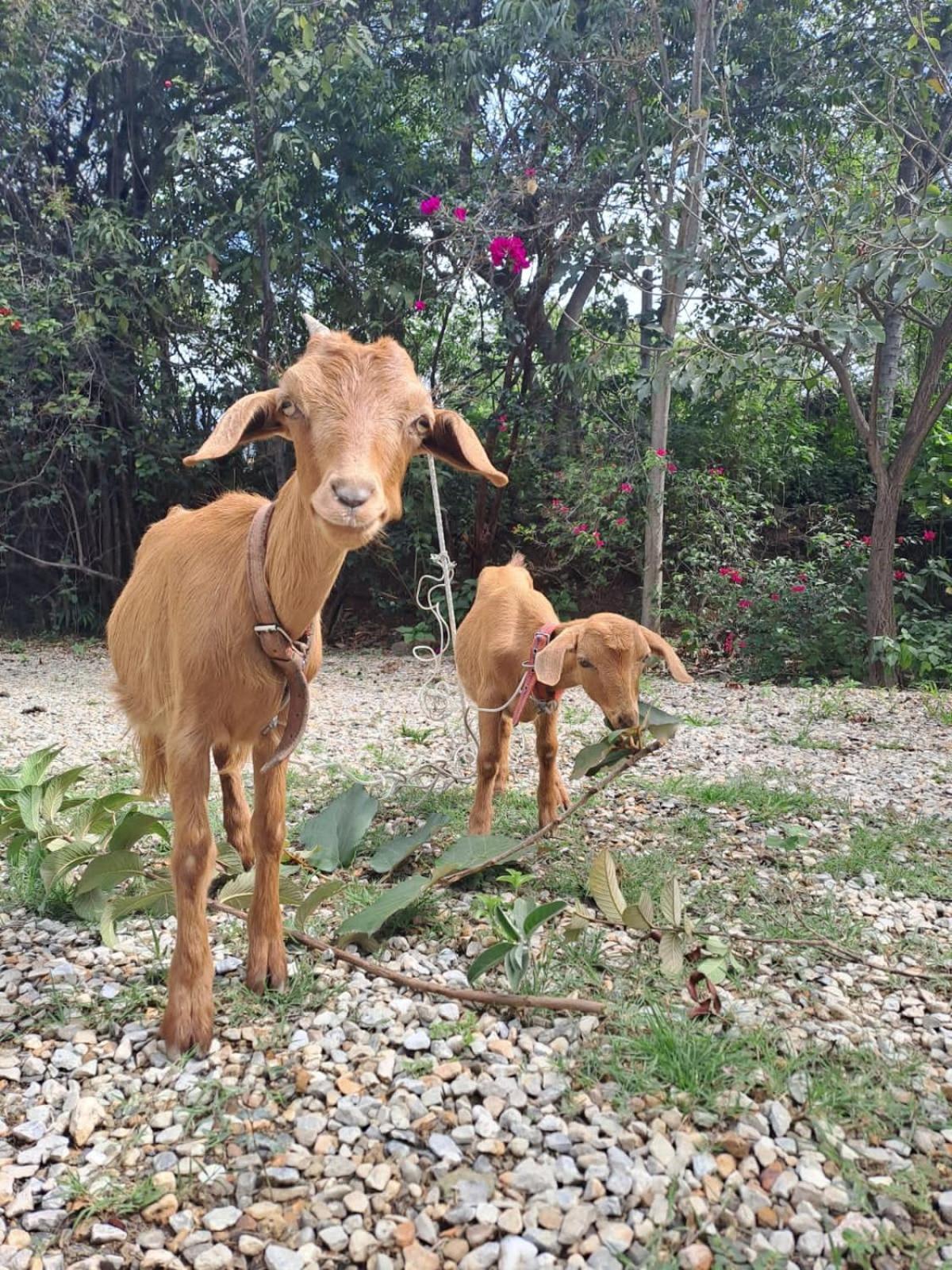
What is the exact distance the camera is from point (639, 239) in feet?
23.7

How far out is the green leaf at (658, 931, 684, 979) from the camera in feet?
7.82

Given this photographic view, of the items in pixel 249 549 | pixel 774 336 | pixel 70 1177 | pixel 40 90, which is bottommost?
pixel 70 1177

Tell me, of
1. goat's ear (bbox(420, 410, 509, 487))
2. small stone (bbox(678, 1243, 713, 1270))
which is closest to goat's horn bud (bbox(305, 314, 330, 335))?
goat's ear (bbox(420, 410, 509, 487))

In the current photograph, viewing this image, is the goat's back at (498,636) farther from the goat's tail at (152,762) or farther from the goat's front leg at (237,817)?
the goat's tail at (152,762)

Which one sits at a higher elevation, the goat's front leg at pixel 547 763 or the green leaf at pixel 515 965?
the goat's front leg at pixel 547 763

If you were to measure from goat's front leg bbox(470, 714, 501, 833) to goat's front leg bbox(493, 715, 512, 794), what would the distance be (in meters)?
0.07

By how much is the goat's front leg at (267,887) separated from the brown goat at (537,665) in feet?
3.62

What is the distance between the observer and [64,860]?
9.48 feet

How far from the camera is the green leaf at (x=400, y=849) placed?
3.22 m

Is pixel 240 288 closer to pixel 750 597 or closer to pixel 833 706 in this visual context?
pixel 750 597

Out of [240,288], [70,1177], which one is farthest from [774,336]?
[240,288]

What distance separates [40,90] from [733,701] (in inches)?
380

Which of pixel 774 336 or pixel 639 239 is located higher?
pixel 639 239

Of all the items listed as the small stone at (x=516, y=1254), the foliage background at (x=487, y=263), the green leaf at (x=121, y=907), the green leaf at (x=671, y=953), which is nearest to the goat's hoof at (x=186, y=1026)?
the green leaf at (x=121, y=907)
